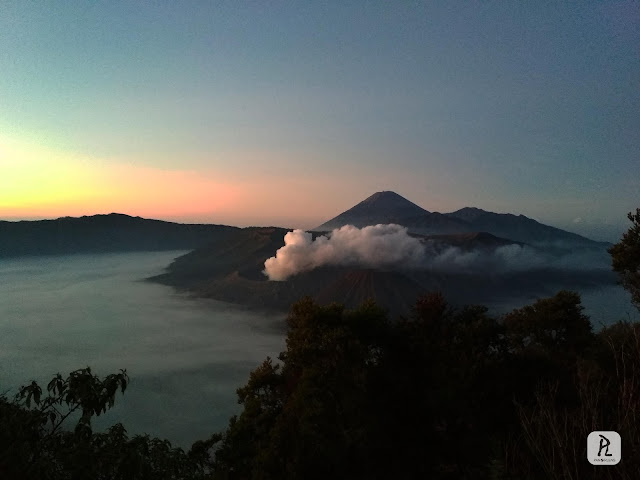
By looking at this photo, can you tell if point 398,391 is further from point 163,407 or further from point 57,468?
point 163,407

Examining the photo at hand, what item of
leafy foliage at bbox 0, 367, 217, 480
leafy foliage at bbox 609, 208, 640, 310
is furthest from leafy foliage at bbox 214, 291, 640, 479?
leafy foliage at bbox 0, 367, 217, 480

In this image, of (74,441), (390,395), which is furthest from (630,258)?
(74,441)

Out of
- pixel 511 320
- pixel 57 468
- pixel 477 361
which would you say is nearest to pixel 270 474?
pixel 477 361

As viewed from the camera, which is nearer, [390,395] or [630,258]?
[390,395]

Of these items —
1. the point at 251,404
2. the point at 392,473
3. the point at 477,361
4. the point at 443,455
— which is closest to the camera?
the point at 392,473

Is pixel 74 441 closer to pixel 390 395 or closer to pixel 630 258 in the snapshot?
pixel 390 395

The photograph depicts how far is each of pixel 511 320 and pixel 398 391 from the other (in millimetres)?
22657

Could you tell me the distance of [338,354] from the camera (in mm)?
26109

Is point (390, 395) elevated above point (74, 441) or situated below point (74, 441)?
below

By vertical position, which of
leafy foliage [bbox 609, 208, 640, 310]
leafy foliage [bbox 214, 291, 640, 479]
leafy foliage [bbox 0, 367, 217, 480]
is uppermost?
leafy foliage [bbox 609, 208, 640, 310]

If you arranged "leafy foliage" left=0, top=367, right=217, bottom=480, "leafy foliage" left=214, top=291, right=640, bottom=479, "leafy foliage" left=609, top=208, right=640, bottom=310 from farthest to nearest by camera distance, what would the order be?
"leafy foliage" left=609, top=208, right=640, bottom=310 < "leafy foliage" left=214, top=291, right=640, bottom=479 < "leafy foliage" left=0, top=367, right=217, bottom=480

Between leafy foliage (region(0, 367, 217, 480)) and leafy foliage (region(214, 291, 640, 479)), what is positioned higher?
leafy foliage (region(0, 367, 217, 480))

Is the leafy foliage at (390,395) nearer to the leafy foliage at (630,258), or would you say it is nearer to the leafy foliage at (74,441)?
the leafy foliage at (630,258)

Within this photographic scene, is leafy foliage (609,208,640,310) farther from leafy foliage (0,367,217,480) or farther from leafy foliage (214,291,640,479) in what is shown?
leafy foliage (0,367,217,480)
